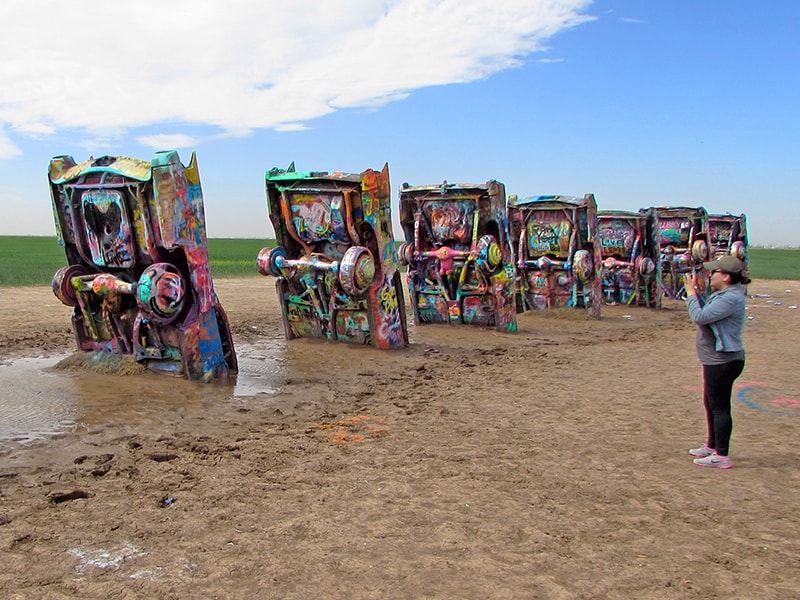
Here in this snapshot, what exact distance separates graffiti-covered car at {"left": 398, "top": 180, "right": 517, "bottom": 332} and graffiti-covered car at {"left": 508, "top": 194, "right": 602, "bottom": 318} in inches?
99.5

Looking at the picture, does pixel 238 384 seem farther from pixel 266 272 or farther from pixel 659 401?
pixel 659 401

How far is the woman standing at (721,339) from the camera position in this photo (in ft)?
16.8

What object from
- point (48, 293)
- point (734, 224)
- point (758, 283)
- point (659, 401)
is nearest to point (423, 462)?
point (659, 401)

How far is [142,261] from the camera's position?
7.99 meters

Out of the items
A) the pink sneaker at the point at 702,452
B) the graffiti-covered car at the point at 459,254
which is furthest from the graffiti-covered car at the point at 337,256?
the pink sneaker at the point at 702,452

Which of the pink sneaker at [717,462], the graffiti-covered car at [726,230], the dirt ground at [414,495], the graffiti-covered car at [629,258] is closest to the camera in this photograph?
the dirt ground at [414,495]

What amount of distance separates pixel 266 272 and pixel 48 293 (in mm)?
10512

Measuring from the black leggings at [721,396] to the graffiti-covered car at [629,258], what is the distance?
37.0 feet

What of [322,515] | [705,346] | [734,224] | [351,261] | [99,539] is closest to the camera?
[99,539]

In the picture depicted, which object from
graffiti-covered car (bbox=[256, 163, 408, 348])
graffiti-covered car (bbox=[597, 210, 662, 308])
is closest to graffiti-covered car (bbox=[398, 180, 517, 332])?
→ graffiti-covered car (bbox=[256, 163, 408, 348])

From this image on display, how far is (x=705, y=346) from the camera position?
5285 millimetres

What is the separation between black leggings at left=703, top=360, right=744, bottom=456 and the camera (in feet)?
17.0

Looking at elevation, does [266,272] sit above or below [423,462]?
above

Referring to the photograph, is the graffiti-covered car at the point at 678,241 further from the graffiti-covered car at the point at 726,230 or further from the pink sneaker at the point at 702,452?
the pink sneaker at the point at 702,452
